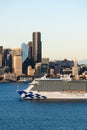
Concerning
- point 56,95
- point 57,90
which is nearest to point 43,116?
point 56,95

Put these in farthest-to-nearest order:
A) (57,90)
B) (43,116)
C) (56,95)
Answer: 1. (57,90)
2. (56,95)
3. (43,116)

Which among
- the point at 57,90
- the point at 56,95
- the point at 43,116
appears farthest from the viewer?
the point at 57,90

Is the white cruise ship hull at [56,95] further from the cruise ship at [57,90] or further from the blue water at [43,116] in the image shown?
the blue water at [43,116]

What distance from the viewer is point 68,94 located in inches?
2926

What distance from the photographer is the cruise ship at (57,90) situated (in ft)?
243

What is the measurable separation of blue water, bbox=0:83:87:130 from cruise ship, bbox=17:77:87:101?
5.05ft

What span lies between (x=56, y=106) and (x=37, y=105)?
94.3 inches

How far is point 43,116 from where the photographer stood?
57312 mm

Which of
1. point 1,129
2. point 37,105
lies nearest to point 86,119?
point 1,129

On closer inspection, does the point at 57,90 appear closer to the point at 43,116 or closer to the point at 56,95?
the point at 56,95

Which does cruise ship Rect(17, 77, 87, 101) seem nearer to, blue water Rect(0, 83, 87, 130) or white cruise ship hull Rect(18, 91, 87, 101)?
white cruise ship hull Rect(18, 91, 87, 101)

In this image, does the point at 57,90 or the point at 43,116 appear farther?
the point at 57,90

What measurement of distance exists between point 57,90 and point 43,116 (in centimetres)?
1751

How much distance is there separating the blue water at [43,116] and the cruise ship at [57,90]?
5.05ft
